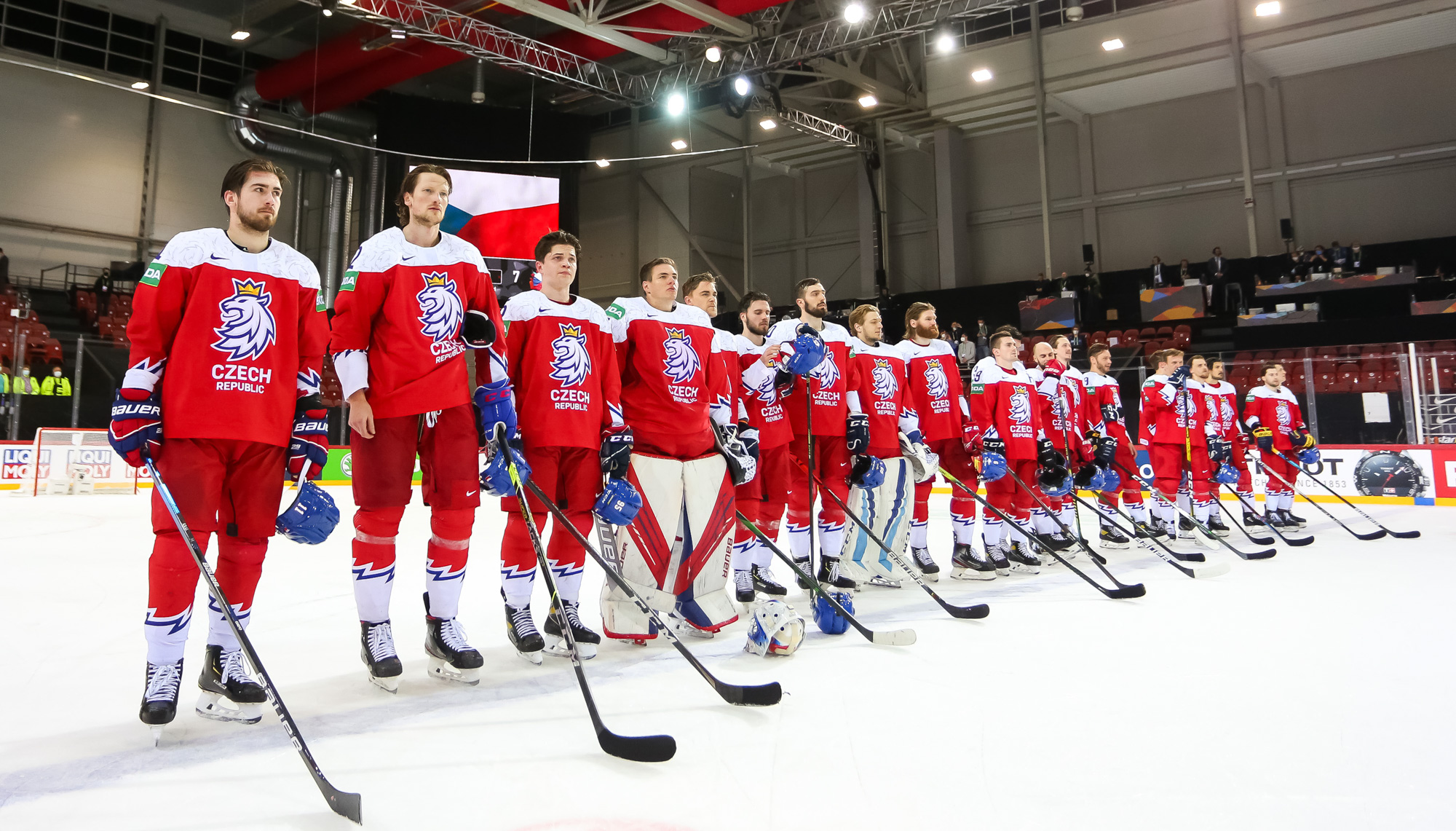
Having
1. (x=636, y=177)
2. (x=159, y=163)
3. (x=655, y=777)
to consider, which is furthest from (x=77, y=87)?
(x=655, y=777)

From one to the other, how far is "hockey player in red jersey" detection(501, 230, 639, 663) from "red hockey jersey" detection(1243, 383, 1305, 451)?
22.9 ft

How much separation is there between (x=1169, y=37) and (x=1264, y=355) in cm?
658

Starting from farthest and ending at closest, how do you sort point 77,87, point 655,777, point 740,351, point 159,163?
point 159,163 → point 77,87 → point 740,351 → point 655,777

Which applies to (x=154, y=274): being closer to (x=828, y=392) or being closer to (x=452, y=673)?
(x=452, y=673)

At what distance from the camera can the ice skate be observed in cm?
503

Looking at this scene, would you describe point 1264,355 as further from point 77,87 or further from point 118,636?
point 77,87

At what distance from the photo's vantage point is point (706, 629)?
11.3 ft

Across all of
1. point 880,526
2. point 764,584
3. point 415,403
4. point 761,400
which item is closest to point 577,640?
point 415,403

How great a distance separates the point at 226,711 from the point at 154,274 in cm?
116

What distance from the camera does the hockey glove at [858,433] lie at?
442cm

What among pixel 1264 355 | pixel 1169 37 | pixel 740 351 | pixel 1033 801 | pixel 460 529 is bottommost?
pixel 1033 801

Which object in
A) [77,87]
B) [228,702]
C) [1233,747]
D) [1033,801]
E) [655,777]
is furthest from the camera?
[77,87]

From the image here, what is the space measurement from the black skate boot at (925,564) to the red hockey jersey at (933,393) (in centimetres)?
69

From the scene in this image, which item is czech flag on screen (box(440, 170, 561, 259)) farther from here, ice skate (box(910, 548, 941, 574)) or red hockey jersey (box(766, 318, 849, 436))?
ice skate (box(910, 548, 941, 574))
